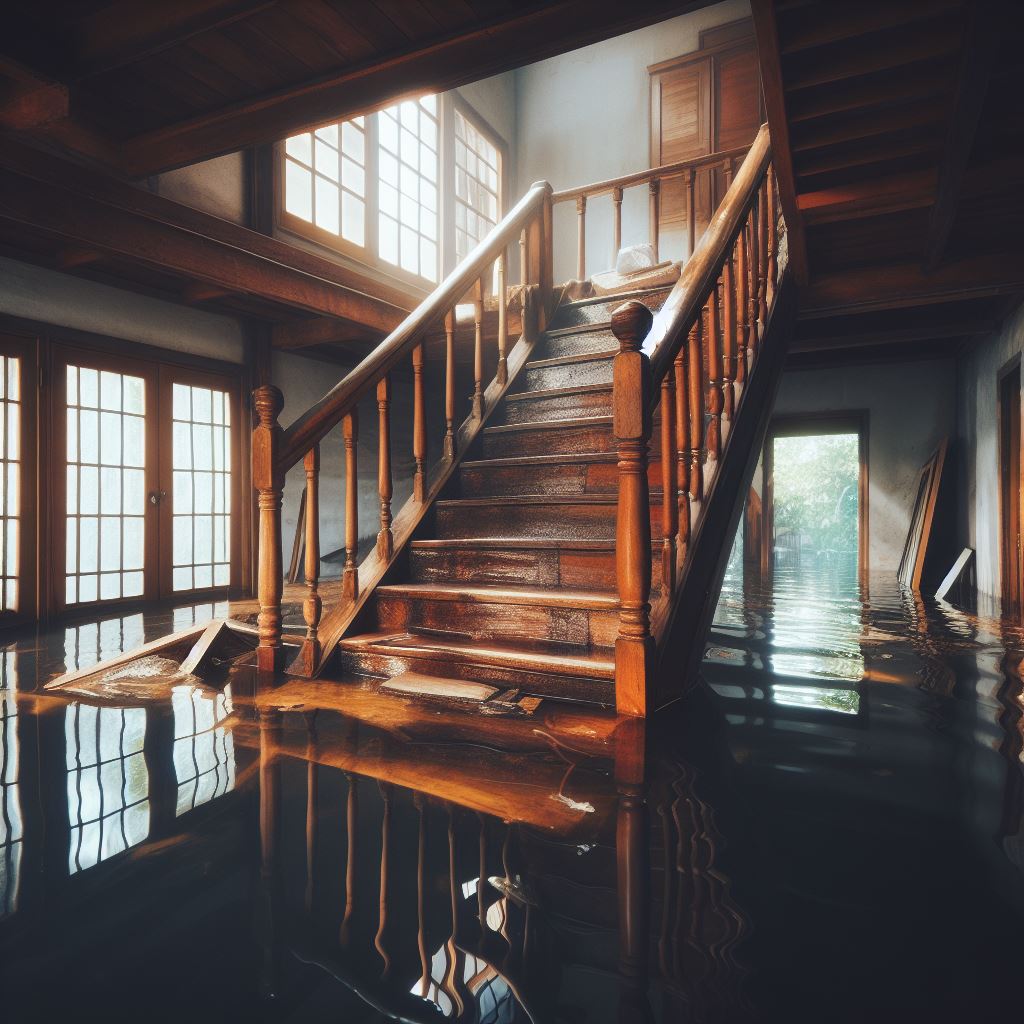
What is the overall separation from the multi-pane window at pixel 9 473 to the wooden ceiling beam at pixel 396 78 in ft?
5.26

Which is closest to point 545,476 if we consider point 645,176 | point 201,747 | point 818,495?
point 201,747

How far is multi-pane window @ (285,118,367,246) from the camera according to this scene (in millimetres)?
5699

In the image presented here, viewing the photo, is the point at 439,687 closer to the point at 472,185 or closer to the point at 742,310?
the point at 742,310

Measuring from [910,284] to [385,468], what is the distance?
11.7ft

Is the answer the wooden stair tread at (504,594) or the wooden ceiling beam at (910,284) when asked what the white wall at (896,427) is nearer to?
the wooden ceiling beam at (910,284)

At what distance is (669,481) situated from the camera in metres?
2.16

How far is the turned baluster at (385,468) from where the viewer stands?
2572 mm

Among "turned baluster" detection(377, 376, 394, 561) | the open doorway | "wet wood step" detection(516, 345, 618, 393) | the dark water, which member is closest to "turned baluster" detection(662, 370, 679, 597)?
the dark water

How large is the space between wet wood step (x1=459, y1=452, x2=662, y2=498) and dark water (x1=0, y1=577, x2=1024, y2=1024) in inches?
45.3

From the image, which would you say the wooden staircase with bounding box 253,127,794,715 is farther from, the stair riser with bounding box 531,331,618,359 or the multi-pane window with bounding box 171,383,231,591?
the multi-pane window with bounding box 171,383,231,591

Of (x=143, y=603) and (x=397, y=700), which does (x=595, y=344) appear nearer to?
(x=397, y=700)

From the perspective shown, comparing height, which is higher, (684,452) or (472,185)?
(472,185)

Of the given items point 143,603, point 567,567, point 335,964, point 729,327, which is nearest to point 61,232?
point 143,603

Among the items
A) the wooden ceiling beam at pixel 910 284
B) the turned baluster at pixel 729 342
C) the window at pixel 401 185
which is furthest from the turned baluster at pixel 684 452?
the window at pixel 401 185
